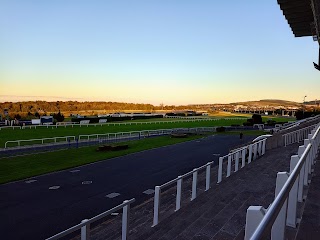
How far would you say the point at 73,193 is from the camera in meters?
12.2

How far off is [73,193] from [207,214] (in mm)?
7551

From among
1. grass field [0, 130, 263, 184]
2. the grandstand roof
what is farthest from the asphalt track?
the grandstand roof

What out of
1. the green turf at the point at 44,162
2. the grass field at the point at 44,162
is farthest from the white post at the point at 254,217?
the green turf at the point at 44,162

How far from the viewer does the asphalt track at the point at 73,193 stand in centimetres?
881

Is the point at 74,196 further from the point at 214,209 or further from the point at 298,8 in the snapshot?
the point at 298,8

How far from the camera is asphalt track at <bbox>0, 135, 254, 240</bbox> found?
8.81 m

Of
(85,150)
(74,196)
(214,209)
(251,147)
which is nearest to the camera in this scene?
(214,209)

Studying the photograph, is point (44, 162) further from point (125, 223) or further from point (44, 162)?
point (125, 223)

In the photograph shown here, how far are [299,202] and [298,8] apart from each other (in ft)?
38.0

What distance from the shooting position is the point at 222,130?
47.5 meters

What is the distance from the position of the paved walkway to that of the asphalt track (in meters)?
2.07

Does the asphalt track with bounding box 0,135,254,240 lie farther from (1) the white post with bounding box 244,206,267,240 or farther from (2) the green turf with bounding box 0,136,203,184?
(1) the white post with bounding box 244,206,267,240

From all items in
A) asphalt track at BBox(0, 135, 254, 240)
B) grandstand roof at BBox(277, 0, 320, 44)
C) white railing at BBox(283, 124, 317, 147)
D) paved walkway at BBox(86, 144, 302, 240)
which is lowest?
asphalt track at BBox(0, 135, 254, 240)

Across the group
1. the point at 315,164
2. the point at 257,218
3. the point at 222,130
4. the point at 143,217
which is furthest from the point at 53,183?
the point at 222,130
